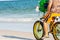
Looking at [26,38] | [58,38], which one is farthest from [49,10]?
[26,38]

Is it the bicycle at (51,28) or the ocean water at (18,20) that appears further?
the ocean water at (18,20)

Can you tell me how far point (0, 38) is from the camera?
8.02 metres

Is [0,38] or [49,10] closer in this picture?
[49,10]

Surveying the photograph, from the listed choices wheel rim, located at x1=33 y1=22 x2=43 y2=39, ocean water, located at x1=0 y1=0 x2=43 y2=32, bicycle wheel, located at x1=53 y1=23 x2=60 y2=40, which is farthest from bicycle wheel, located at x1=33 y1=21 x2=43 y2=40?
ocean water, located at x1=0 y1=0 x2=43 y2=32

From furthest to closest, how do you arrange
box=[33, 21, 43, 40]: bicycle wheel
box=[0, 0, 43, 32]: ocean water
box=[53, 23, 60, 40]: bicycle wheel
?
box=[0, 0, 43, 32]: ocean water < box=[33, 21, 43, 40]: bicycle wheel < box=[53, 23, 60, 40]: bicycle wheel

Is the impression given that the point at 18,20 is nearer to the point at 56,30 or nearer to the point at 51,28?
the point at 51,28

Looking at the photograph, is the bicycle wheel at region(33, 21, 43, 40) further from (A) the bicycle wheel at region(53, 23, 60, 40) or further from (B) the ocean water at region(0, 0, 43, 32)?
(B) the ocean water at region(0, 0, 43, 32)

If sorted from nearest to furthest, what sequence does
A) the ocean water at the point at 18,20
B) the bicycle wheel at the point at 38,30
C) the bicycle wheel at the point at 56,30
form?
1. the bicycle wheel at the point at 56,30
2. the bicycle wheel at the point at 38,30
3. the ocean water at the point at 18,20

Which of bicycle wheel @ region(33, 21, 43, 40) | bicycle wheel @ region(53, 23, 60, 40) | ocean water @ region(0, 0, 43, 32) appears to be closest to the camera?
bicycle wheel @ region(53, 23, 60, 40)

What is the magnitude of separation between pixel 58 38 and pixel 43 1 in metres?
1.09

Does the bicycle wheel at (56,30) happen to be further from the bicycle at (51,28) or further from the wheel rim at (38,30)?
the wheel rim at (38,30)

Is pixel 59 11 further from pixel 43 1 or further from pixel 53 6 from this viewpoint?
pixel 43 1

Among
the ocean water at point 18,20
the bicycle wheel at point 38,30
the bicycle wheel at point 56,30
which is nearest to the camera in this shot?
the bicycle wheel at point 56,30

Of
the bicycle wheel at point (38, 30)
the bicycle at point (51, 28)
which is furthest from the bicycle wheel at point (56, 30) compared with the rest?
the bicycle wheel at point (38, 30)
